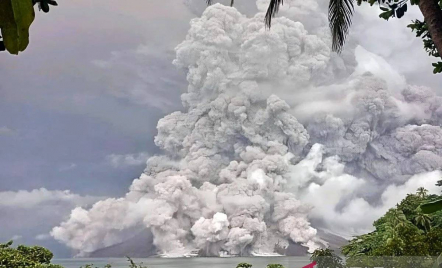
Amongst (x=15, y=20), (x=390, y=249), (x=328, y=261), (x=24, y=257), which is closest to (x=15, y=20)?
(x=15, y=20)

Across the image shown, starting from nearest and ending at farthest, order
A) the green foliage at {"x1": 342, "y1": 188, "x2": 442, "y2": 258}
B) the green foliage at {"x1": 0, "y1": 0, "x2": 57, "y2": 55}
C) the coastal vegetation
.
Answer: the green foliage at {"x1": 0, "y1": 0, "x2": 57, "y2": 55}
the coastal vegetation
the green foliage at {"x1": 342, "y1": 188, "x2": 442, "y2": 258}

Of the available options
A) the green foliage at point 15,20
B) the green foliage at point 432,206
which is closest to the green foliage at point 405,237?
the green foliage at point 432,206

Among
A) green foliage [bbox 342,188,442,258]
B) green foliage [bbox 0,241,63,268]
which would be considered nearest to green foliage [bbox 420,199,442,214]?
green foliage [bbox 0,241,63,268]

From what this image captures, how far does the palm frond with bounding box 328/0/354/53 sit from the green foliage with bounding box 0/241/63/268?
351 centimetres

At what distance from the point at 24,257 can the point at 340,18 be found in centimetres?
397

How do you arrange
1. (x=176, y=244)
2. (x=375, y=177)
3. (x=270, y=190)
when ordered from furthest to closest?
(x=375, y=177)
(x=176, y=244)
(x=270, y=190)

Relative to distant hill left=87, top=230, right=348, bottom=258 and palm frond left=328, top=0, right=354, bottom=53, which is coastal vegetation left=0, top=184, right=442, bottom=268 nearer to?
palm frond left=328, top=0, right=354, bottom=53

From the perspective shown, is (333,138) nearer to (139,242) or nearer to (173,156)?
(173,156)

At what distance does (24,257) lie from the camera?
5.15 m

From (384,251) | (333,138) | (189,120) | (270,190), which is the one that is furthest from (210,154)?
(384,251)

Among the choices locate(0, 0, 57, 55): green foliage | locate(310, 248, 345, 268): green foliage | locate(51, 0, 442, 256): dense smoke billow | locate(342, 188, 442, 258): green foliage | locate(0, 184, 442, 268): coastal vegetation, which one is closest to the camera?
locate(0, 0, 57, 55): green foliage

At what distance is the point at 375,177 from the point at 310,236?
8.68m

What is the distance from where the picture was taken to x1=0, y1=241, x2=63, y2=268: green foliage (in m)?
4.77

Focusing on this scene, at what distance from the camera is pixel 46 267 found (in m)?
5.02
